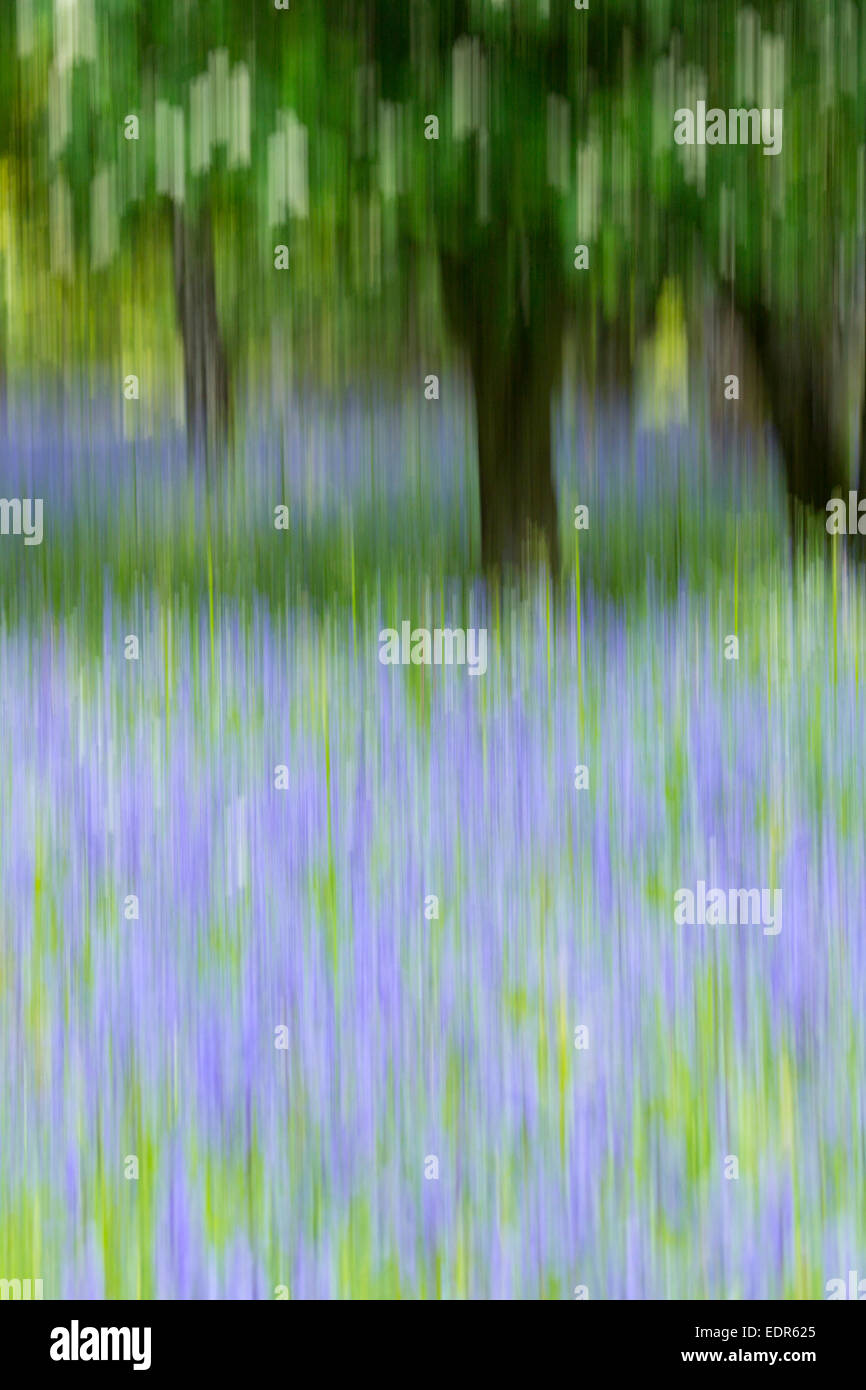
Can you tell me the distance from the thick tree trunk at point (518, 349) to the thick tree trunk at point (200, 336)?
309 mm

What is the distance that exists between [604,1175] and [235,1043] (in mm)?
498

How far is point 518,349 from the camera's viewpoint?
1648 millimetres

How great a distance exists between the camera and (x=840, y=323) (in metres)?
1.64

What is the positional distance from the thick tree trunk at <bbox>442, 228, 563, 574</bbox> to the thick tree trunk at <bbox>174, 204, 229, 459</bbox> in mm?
309

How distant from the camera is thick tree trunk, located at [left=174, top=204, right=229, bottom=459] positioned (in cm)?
164

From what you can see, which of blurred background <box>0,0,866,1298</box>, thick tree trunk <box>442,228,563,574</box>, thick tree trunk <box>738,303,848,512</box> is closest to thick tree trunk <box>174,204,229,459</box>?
blurred background <box>0,0,866,1298</box>

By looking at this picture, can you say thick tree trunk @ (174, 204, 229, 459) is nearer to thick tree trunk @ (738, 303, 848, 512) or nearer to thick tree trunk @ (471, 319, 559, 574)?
thick tree trunk @ (471, 319, 559, 574)

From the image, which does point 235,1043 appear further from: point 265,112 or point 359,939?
point 265,112

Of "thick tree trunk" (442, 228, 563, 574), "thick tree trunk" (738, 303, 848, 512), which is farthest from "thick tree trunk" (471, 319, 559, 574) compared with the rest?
"thick tree trunk" (738, 303, 848, 512)

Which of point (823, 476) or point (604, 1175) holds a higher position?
point (823, 476)

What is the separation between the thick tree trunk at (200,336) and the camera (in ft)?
5.40

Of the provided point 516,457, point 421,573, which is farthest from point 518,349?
point 421,573

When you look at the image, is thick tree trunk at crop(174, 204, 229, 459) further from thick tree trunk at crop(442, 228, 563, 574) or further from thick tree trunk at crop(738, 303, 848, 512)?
thick tree trunk at crop(738, 303, 848, 512)
